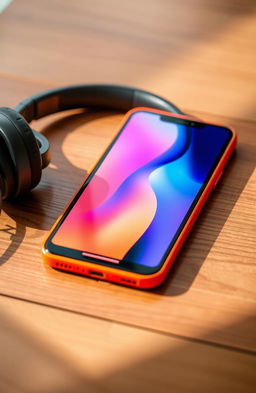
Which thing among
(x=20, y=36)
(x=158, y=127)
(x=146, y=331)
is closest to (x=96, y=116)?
(x=158, y=127)

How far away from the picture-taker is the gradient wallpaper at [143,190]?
0.74 meters

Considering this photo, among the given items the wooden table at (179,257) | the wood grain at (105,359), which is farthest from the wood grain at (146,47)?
the wood grain at (105,359)

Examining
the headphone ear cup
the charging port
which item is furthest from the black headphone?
the charging port

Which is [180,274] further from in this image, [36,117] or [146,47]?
[146,47]

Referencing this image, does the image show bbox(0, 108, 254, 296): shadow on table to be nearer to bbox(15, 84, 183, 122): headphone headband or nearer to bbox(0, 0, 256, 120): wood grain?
bbox(15, 84, 183, 122): headphone headband

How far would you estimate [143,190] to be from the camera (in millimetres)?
804

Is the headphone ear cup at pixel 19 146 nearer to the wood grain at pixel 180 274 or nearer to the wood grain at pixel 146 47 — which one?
the wood grain at pixel 180 274

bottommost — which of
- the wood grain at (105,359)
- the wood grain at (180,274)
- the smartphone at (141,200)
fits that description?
the wood grain at (105,359)

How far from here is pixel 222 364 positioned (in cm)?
65

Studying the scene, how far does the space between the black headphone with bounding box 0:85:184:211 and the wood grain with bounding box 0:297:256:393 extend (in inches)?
6.2

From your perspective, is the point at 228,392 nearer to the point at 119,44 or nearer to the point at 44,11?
the point at 119,44

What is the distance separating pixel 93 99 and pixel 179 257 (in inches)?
12.2

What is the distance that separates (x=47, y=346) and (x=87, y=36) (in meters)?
0.60

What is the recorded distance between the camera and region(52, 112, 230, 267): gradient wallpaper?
737mm
